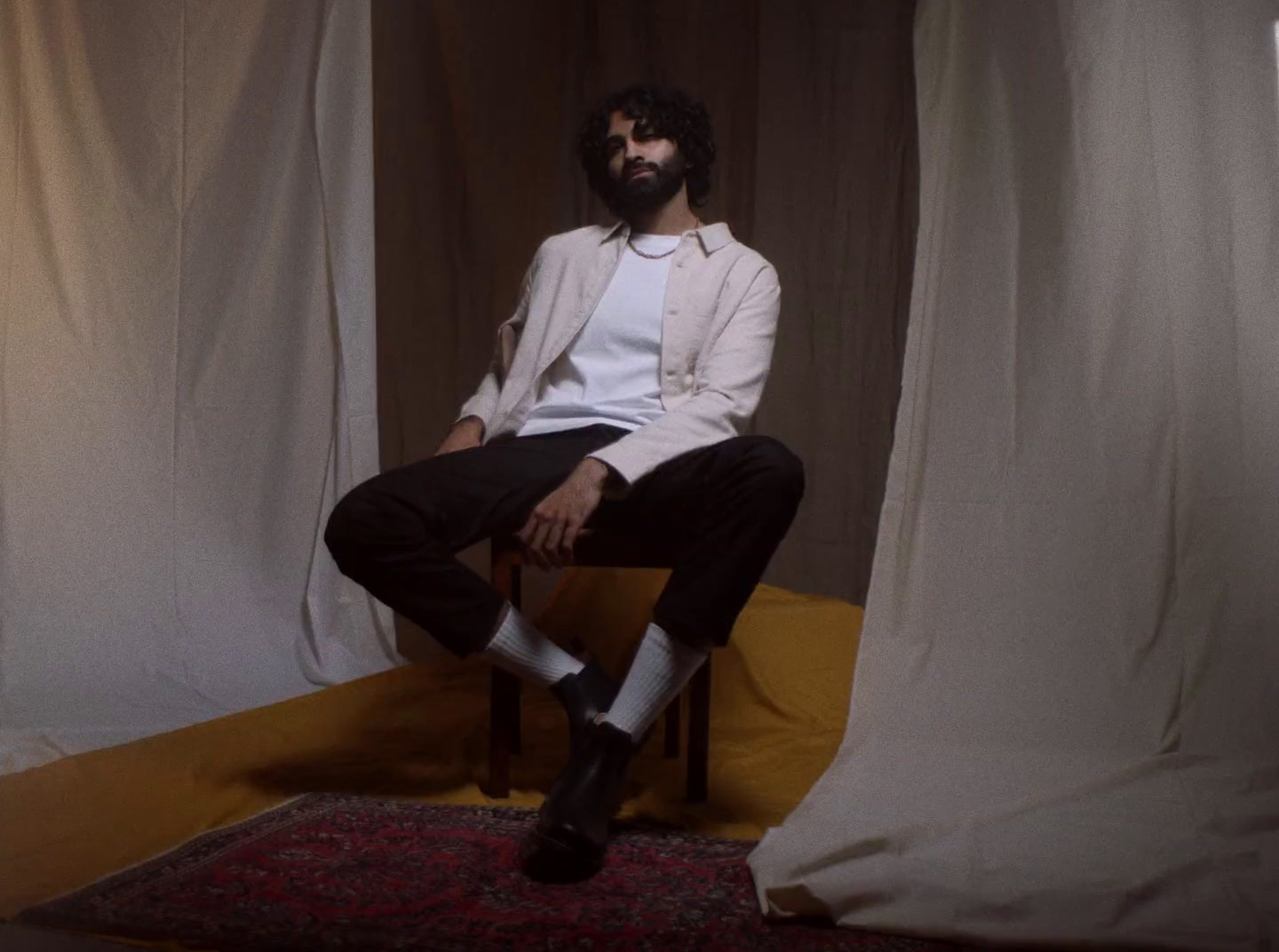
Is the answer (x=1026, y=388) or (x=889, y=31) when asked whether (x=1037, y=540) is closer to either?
(x=1026, y=388)

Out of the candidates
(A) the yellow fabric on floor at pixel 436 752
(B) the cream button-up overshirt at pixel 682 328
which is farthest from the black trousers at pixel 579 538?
(A) the yellow fabric on floor at pixel 436 752

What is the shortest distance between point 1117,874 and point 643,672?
594 mm

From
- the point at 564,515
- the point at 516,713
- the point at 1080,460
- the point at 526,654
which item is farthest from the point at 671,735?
the point at 1080,460

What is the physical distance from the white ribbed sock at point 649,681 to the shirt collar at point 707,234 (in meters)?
0.70

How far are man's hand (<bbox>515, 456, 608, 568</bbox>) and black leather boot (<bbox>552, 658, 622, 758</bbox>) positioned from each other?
160 millimetres

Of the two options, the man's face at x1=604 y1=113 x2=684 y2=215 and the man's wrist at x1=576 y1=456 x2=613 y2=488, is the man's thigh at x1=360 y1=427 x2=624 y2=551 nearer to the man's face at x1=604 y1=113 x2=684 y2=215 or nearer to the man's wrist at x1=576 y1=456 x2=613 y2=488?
the man's wrist at x1=576 y1=456 x2=613 y2=488

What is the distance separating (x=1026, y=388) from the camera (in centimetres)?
171

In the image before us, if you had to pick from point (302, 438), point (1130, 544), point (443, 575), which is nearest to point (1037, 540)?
point (1130, 544)

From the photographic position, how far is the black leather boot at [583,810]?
4.74 feet

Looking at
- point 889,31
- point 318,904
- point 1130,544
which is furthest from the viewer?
point 889,31

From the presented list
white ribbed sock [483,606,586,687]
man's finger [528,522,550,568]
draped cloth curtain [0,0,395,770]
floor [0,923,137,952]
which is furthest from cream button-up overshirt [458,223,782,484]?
floor [0,923,137,952]

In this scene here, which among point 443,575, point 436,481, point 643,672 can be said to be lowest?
point 643,672

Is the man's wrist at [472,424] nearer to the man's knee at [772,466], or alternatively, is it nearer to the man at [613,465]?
the man at [613,465]

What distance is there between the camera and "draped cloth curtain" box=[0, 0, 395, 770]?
220 centimetres
